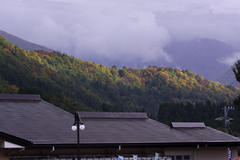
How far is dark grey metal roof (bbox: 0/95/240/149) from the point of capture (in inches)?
667

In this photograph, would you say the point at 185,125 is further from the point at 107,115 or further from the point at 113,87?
the point at 113,87

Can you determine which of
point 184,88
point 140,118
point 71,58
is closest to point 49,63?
point 71,58

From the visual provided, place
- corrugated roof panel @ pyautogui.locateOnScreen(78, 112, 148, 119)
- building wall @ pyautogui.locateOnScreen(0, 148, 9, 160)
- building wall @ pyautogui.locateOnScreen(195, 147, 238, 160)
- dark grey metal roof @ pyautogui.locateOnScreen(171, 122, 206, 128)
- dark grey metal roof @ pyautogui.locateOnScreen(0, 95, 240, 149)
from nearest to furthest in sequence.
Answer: building wall @ pyautogui.locateOnScreen(0, 148, 9, 160) < dark grey metal roof @ pyautogui.locateOnScreen(0, 95, 240, 149) < building wall @ pyautogui.locateOnScreen(195, 147, 238, 160) < corrugated roof panel @ pyautogui.locateOnScreen(78, 112, 148, 119) < dark grey metal roof @ pyautogui.locateOnScreen(171, 122, 206, 128)

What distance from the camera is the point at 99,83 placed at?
444 ft

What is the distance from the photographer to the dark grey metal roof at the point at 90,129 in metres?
16.9

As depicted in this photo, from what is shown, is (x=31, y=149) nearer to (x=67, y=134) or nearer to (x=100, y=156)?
(x=67, y=134)

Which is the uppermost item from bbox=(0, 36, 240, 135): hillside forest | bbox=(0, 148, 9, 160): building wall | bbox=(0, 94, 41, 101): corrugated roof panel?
bbox=(0, 36, 240, 135): hillside forest

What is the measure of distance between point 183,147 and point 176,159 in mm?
649

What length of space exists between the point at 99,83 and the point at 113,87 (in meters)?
5.81

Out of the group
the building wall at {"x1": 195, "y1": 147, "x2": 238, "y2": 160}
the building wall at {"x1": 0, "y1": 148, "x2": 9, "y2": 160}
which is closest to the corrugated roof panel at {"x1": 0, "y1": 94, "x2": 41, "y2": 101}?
the building wall at {"x1": 0, "y1": 148, "x2": 9, "y2": 160}

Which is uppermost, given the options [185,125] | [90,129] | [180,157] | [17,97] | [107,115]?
[17,97]

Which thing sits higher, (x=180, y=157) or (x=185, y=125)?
(x=185, y=125)

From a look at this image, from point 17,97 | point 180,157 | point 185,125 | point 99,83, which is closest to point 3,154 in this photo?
point 17,97

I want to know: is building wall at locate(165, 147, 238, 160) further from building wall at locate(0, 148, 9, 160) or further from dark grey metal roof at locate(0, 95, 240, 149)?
building wall at locate(0, 148, 9, 160)
